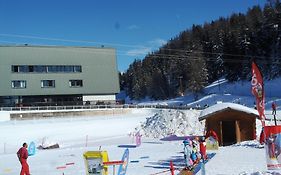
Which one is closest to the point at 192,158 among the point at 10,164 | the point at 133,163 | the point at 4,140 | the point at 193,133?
the point at 133,163

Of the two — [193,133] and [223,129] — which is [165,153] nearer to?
[223,129]

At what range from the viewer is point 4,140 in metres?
38.2

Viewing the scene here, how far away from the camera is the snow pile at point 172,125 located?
38969 mm

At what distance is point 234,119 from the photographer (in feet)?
97.8

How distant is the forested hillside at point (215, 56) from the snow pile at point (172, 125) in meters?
30.0

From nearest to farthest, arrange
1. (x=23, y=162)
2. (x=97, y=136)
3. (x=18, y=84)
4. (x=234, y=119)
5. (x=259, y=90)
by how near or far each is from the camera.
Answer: (x=259, y=90), (x=23, y=162), (x=234, y=119), (x=97, y=136), (x=18, y=84)

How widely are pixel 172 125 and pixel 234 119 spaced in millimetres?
10352

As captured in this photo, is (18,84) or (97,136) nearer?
(97,136)

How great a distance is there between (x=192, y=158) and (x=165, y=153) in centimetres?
617

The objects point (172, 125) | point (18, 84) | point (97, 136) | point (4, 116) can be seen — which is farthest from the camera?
point (18, 84)

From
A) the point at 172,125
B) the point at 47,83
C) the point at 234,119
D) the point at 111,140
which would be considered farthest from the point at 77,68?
the point at 234,119

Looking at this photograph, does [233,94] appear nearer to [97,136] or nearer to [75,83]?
[75,83]

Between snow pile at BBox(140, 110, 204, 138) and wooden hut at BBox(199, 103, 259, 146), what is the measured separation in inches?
352

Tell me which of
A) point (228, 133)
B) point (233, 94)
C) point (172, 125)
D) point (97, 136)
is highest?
point (233, 94)
